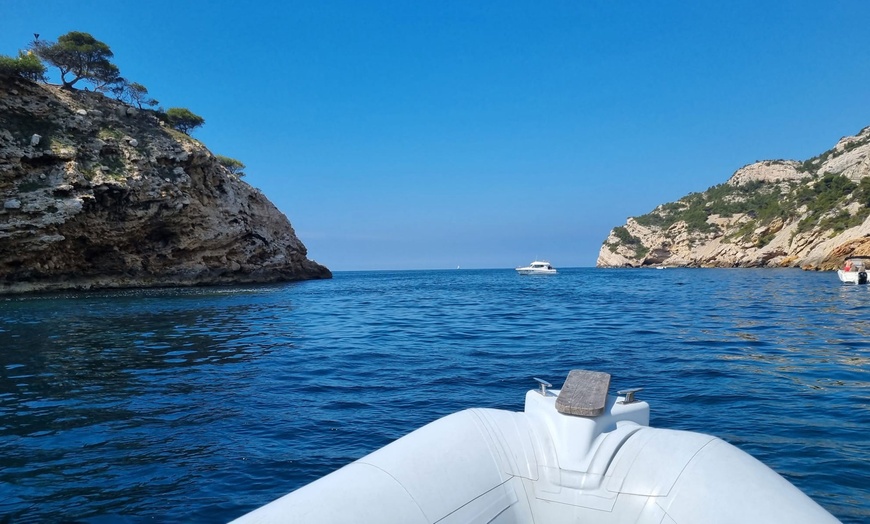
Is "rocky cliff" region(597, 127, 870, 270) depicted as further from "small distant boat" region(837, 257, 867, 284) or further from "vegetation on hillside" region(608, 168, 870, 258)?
"small distant boat" region(837, 257, 867, 284)

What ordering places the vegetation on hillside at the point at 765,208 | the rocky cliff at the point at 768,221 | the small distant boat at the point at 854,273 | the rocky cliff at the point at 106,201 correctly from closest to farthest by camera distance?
1. the rocky cliff at the point at 106,201
2. the small distant boat at the point at 854,273
3. the rocky cliff at the point at 768,221
4. the vegetation on hillside at the point at 765,208

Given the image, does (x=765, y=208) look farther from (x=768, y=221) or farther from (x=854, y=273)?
(x=854, y=273)

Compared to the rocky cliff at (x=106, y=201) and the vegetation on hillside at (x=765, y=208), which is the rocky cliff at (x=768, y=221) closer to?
the vegetation on hillside at (x=765, y=208)

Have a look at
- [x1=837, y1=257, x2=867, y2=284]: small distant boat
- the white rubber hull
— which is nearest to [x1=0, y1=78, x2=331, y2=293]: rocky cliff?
the white rubber hull

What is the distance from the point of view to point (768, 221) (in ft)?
263

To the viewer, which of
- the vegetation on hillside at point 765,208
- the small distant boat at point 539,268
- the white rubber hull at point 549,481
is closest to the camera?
the white rubber hull at point 549,481

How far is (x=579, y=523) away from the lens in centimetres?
280

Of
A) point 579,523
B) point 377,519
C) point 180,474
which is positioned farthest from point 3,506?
point 579,523

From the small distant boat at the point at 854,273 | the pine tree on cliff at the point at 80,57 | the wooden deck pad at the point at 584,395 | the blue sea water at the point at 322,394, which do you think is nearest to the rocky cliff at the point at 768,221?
the small distant boat at the point at 854,273

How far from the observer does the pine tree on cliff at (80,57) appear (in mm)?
39344

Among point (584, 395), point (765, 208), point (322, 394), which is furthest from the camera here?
point (765, 208)

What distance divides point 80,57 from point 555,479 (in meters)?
52.7

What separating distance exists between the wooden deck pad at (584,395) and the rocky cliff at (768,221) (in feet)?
182

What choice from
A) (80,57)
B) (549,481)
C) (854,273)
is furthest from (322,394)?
(80,57)
